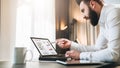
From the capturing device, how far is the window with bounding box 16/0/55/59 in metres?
3.48

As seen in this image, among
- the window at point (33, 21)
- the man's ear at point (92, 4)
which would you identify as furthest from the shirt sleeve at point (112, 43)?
the window at point (33, 21)

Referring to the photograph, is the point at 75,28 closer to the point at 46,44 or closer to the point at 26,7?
the point at 26,7

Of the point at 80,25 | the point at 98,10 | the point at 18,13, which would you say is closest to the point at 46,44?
the point at 98,10

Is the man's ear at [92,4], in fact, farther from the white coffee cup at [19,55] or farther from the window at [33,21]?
the window at [33,21]

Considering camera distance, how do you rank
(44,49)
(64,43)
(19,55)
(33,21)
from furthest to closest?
(33,21) < (64,43) < (44,49) < (19,55)

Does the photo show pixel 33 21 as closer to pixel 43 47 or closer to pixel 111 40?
pixel 43 47

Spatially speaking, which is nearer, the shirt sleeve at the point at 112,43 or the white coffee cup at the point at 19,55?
the white coffee cup at the point at 19,55

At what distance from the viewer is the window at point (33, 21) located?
3476 mm

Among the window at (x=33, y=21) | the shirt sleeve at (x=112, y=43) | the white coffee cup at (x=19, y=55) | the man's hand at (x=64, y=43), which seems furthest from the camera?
the window at (x=33, y=21)

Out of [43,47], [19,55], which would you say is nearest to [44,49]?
[43,47]

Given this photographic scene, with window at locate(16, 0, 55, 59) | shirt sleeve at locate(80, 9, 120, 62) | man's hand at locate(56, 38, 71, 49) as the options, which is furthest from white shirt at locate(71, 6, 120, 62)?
window at locate(16, 0, 55, 59)

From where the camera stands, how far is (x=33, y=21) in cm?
364

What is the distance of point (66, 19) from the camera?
4.79m

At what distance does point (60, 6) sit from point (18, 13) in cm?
148
